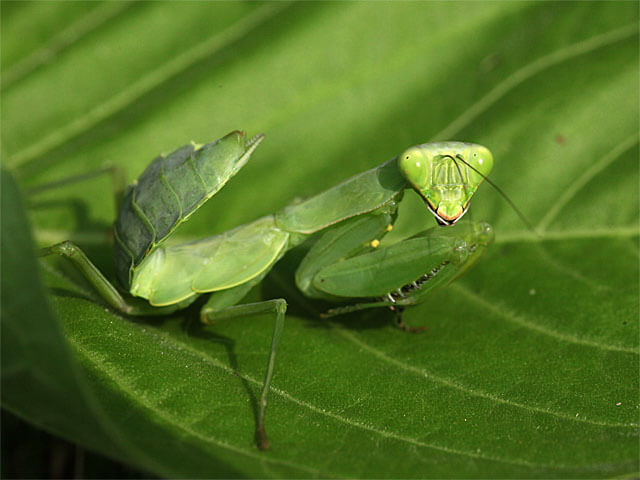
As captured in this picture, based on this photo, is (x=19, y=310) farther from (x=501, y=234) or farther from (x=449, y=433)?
(x=501, y=234)

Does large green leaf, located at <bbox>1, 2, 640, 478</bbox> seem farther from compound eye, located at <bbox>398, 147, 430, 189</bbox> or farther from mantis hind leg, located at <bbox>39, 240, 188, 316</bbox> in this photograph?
compound eye, located at <bbox>398, 147, 430, 189</bbox>

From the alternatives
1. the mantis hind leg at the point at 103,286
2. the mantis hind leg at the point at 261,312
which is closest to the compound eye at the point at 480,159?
the mantis hind leg at the point at 261,312

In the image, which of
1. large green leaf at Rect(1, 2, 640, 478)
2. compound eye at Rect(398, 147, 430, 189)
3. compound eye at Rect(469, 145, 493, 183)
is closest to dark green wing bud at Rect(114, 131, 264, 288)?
large green leaf at Rect(1, 2, 640, 478)

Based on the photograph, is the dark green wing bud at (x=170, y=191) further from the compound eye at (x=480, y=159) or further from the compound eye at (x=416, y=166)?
the compound eye at (x=480, y=159)

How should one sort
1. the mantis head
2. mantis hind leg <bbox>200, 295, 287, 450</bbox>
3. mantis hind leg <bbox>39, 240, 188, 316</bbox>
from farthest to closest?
1. mantis hind leg <bbox>39, 240, 188, 316</bbox>
2. the mantis head
3. mantis hind leg <bbox>200, 295, 287, 450</bbox>

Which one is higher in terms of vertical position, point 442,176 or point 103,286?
point 103,286

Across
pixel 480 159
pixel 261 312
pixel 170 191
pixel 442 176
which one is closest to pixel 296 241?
pixel 261 312

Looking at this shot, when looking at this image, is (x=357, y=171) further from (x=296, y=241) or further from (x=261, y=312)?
(x=261, y=312)

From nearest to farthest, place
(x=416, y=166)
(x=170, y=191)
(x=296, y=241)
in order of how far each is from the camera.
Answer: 1. (x=416, y=166)
2. (x=170, y=191)
3. (x=296, y=241)
